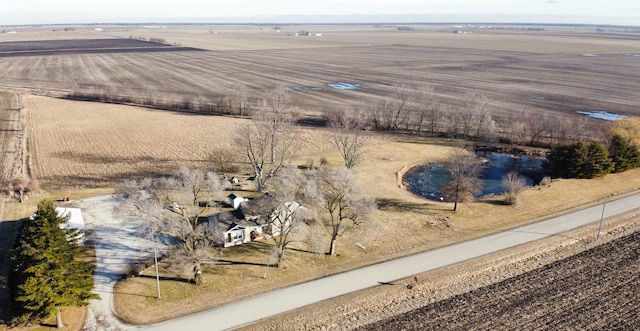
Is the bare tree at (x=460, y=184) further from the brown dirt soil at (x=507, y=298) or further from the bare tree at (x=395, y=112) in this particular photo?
the bare tree at (x=395, y=112)

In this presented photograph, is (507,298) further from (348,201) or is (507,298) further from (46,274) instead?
(46,274)

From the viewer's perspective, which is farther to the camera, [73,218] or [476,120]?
[476,120]

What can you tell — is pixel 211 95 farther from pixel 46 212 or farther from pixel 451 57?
pixel 451 57

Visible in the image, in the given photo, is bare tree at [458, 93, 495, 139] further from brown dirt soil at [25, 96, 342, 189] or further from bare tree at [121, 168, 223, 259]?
bare tree at [121, 168, 223, 259]

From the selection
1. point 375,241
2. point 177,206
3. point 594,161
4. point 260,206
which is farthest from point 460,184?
point 177,206

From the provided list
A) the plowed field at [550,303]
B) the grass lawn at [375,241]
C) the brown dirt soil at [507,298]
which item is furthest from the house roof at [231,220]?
the plowed field at [550,303]

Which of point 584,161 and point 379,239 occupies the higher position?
point 584,161

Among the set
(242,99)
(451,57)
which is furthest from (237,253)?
(451,57)
